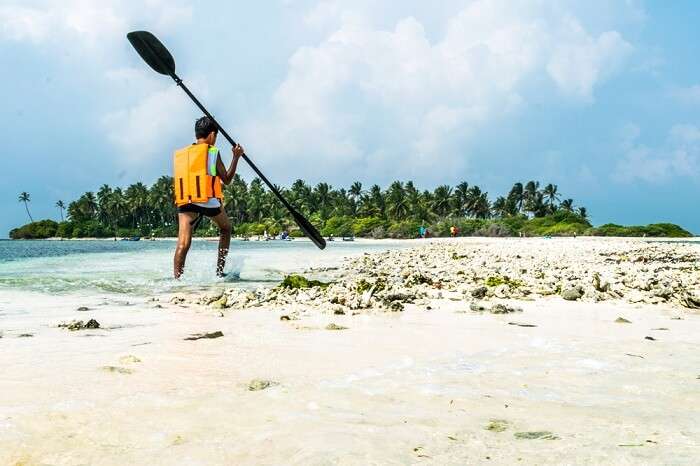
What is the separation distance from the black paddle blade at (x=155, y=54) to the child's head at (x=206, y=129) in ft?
6.13

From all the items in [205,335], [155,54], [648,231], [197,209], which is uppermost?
[155,54]

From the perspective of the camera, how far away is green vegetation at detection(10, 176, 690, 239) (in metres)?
78.8

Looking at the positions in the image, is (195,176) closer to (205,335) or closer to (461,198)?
(205,335)

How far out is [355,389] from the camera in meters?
2.46

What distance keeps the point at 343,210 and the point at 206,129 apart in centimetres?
10365

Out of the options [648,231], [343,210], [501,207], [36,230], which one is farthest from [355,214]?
[36,230]

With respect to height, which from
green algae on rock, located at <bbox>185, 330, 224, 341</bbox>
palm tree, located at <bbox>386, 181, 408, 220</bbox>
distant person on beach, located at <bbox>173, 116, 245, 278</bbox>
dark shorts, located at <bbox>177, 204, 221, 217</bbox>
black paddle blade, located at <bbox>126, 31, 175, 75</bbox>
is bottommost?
green algae on rock, located at <bbox>185, 330, 224, 341</bbox>

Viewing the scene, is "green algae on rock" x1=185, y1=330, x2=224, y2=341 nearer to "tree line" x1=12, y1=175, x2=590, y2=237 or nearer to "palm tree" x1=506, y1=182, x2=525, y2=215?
"tree line" x1=12, y1=175, x2=590, y2=237

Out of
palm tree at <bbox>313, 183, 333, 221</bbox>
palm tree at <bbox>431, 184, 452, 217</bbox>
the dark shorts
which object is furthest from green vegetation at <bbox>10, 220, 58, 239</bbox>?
the dark shorts

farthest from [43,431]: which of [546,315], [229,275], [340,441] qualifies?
[229,275]

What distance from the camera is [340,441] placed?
1771 millimetres

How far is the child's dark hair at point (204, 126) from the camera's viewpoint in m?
7.90

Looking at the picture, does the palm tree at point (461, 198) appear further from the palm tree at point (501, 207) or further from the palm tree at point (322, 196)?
the palm tree at point (322, 196)

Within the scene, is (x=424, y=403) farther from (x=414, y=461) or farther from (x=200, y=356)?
(x=200, y=356)
